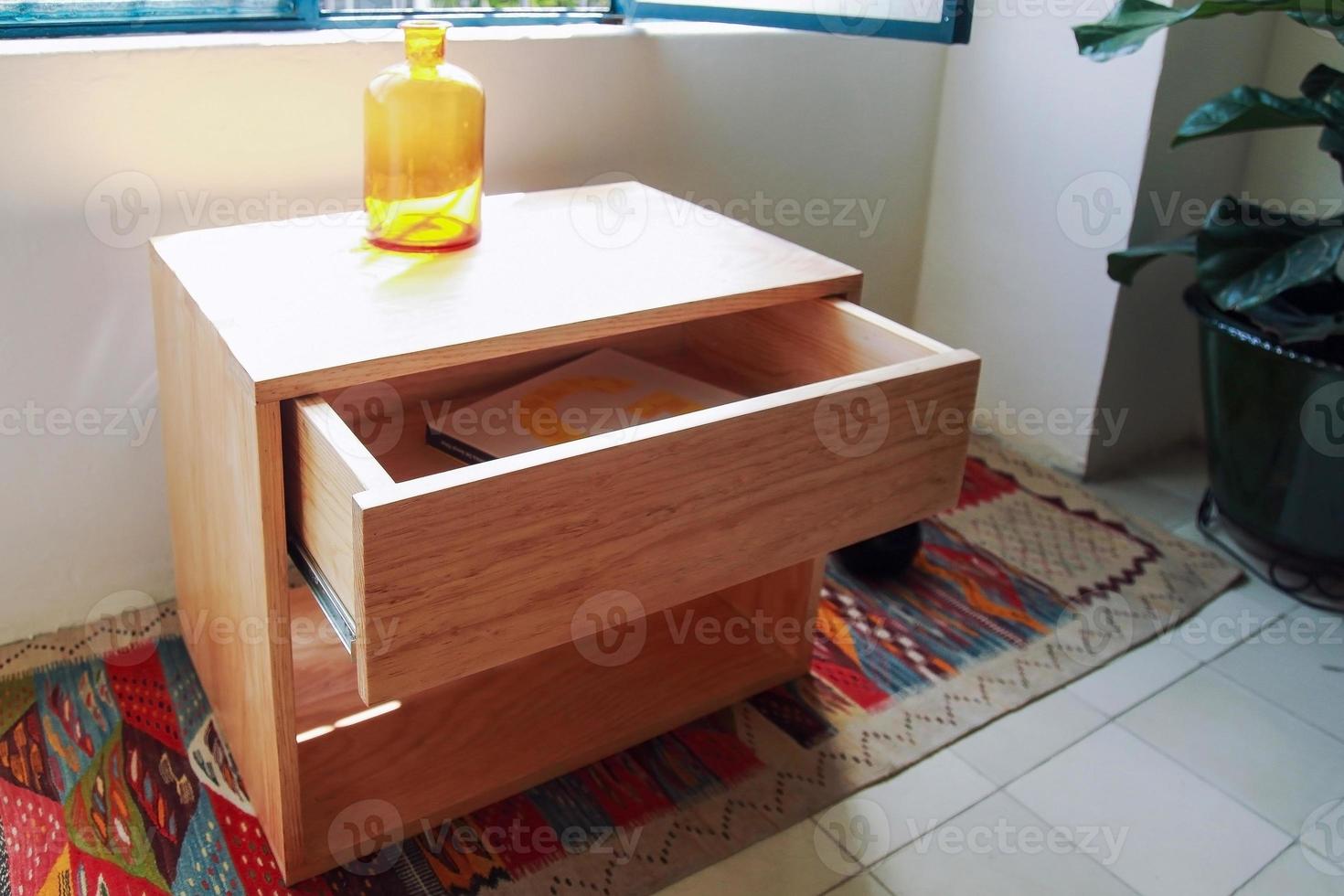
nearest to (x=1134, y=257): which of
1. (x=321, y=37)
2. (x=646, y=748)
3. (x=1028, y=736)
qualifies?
(x=1028, y=736)

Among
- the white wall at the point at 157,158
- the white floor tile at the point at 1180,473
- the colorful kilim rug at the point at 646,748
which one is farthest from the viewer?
the white floor tile at the point at 1180,473

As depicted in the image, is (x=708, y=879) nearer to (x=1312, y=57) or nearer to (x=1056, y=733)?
(x=1056, y=733)

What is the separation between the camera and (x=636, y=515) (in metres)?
0.93

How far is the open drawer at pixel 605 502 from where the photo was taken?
831 mm

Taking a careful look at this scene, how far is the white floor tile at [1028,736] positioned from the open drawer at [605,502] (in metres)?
0.33

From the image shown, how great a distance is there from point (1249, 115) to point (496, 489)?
1.12 m

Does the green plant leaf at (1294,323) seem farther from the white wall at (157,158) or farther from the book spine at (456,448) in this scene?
the book spine at (456,448)

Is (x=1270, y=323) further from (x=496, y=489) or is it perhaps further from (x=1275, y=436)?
(x=496, y=489)

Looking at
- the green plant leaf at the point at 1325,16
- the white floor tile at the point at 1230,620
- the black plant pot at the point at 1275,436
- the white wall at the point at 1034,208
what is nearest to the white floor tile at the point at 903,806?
the white floor tile at the point at 1230,620

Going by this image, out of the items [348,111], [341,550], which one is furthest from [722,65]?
[341,550]

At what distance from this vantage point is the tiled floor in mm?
1146

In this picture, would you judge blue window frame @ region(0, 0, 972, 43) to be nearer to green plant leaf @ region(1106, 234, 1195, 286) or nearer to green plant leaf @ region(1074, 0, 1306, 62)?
green plant leaf @ region(1074, 0, 1306, 62)

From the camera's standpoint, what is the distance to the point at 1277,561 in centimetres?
168

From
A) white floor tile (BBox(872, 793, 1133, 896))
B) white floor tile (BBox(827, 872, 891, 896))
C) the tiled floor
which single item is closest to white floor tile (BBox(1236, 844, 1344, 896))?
the tiled floor
